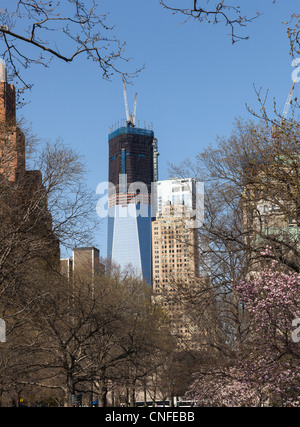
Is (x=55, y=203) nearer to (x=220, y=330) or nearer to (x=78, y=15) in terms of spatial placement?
(x=220, y=330)

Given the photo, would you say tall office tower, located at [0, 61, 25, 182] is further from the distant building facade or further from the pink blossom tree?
the pink blossom tree

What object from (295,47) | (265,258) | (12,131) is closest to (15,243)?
(12,131)

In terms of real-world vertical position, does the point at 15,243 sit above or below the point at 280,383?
above

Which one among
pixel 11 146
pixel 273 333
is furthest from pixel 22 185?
pixel 273 333

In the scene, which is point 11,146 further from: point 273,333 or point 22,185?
point 273,333

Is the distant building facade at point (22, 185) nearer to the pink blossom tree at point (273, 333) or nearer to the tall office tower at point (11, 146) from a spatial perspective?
the tall office tower at point (11, 146)

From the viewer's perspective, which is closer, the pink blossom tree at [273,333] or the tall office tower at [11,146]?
the pink blossom tree at [273,333]

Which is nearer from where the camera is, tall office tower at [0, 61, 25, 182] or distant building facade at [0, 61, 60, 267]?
tall office tower at [0, 61, 25, 182]

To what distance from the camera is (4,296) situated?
23.3m

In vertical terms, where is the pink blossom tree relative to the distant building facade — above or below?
below

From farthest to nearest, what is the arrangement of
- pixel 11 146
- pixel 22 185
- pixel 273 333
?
1. pixel 22 185
2. pixel 11 146
3. pixel 273 333

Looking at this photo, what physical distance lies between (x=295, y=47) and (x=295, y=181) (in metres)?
3.98

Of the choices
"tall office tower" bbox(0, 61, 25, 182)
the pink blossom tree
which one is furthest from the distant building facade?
the pink blossom tree

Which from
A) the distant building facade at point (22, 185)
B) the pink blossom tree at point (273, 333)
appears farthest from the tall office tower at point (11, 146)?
the pink blossom tree at point (273, 333)
